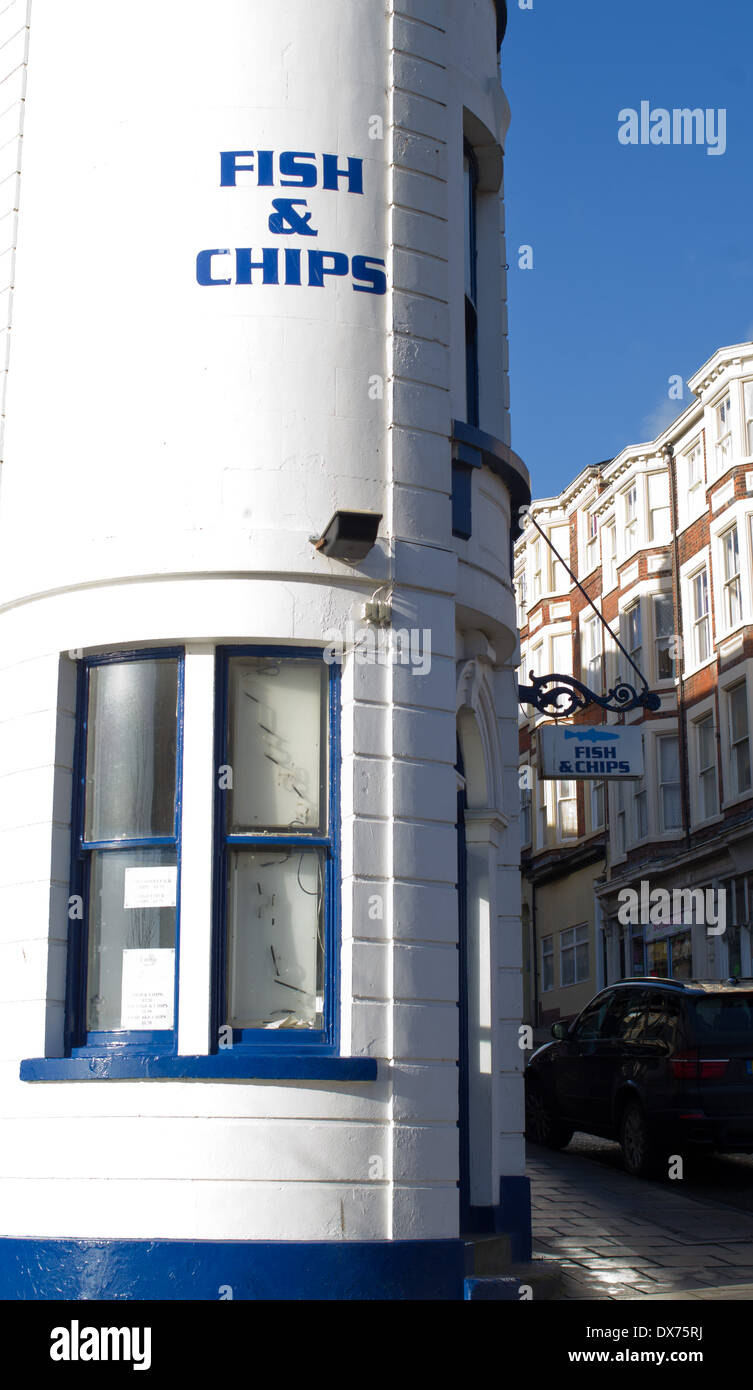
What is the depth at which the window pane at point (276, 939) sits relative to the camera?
28.7 feet

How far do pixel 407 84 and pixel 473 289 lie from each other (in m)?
1.84

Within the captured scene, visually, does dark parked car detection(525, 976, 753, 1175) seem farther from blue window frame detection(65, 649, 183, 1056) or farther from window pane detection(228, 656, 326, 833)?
blue window frame detection(65, 649, 183, 1056)

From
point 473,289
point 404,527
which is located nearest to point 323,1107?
point 404,527

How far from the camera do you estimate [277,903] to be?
29.3 ft

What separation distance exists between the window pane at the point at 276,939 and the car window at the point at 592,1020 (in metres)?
9.39

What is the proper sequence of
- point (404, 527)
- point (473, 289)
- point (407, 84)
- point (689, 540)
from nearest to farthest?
point (404, 527) < point (407, 84) < point (473, 289) < point (689, 540)

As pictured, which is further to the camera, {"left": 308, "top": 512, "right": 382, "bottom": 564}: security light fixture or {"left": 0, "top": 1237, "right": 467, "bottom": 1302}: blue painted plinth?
{"left": 308, "top": 512, "right": 382, "bottom": 564}: security light fixture

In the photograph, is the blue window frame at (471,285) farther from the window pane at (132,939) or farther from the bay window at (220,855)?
the window pane at (132,939)

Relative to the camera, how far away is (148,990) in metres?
8.83

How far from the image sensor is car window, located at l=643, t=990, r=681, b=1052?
15596 mm

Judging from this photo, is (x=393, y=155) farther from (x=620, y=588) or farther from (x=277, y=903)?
(x=620, y=588)

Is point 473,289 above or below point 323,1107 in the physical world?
above

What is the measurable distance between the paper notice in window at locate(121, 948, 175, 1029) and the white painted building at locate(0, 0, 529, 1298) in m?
0.02

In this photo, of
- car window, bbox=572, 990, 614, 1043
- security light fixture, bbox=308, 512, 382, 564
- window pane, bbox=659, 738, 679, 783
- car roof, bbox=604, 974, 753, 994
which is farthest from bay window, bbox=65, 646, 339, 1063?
window pane, bbox=659, 738, 679, 783
